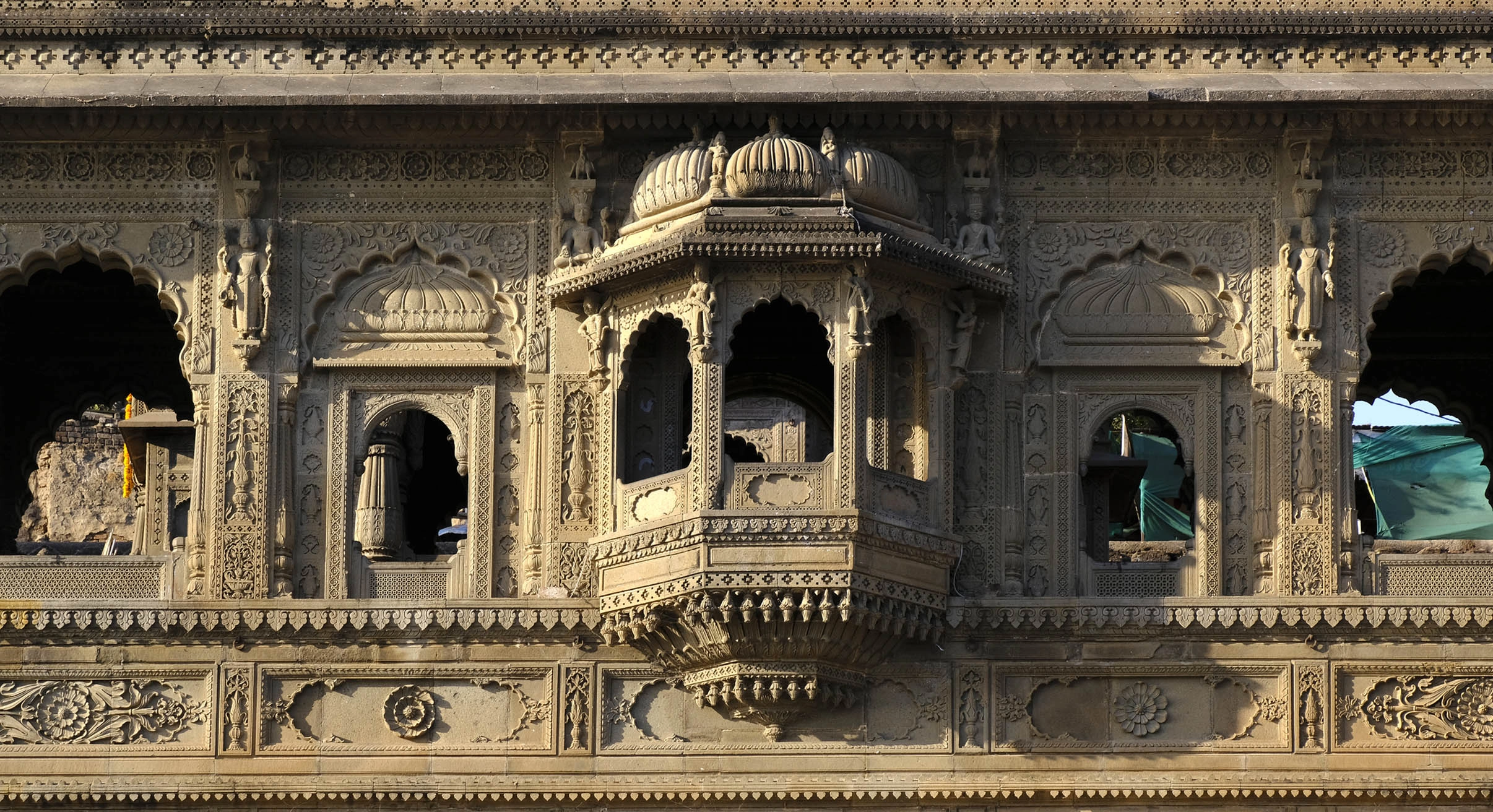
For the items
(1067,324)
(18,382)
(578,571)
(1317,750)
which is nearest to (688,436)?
(578,571)

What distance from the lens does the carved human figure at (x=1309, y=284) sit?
2041 cm

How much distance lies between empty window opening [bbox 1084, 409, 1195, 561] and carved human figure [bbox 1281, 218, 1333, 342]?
13.6 ft

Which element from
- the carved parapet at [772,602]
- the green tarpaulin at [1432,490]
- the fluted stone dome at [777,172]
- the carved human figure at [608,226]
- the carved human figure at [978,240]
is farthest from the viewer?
the green tarpaulin at [1432,490]

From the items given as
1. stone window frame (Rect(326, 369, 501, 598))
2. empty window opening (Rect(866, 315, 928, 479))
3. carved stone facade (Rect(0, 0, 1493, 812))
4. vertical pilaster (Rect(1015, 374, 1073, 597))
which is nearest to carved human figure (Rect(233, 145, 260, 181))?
carved stone facade (Rect(0, 0, 1493, 812))

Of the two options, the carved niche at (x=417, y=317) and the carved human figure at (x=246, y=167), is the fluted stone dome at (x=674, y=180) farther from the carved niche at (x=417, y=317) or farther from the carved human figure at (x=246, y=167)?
the carved human figure at (x=246, y=167)

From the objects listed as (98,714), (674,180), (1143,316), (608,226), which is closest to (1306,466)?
(1143,316)

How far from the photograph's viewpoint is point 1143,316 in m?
20.5

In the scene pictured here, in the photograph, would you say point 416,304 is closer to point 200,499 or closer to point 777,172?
point 200,499

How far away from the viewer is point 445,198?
20.7 m

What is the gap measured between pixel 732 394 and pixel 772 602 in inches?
95.8

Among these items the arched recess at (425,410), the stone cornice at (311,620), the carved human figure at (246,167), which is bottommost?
the stone cornice at (311,620)

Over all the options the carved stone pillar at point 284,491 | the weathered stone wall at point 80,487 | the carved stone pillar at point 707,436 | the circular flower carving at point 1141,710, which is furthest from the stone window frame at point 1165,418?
the weathered stone wall at point 80,487

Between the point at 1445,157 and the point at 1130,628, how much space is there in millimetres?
3641

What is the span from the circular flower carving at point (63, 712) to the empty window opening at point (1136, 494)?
309 inches
